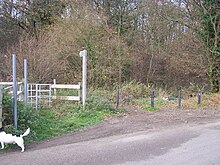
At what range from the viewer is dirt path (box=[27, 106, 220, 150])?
8.41 m

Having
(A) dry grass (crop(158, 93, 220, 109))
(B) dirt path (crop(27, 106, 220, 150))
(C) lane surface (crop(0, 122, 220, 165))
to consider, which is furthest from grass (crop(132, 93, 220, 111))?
(C) lane surface (crop(0, 122, 220, 165))

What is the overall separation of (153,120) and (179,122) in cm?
90

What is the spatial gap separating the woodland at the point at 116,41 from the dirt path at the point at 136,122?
20.1 ft

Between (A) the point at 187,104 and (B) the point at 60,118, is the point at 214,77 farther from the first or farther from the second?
(B) the point at 60,118

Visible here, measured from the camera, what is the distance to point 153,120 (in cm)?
1133

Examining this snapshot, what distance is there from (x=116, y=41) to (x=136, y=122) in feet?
37.1

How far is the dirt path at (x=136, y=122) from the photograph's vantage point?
27.6 ft

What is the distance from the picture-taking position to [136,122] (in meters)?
10.9

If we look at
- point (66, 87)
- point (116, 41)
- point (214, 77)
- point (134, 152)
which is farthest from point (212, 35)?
point (134, 152)

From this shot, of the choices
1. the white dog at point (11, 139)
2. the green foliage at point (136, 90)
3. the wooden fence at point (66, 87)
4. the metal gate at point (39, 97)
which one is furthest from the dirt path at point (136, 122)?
the green foliage at point (136, 90)

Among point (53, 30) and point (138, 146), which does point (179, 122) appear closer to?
point (138, 146)

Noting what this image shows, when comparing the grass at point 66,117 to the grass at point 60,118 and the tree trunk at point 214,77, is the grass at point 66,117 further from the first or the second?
the tree trunk at point 214,77

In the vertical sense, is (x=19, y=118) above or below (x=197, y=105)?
above

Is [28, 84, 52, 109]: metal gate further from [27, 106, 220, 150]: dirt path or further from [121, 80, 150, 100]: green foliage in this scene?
[121, 80, 150, 100]: green foliage
